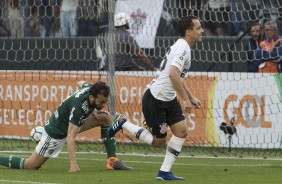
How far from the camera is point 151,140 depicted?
13289 mm

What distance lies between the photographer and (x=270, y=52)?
59.3ft

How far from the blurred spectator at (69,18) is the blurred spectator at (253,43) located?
3.72 meters

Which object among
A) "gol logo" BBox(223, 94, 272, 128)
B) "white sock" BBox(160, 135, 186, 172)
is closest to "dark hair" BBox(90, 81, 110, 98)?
"white sock" BBox(160, 135, 186, 172)

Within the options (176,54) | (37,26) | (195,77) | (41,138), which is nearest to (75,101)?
(41,138)

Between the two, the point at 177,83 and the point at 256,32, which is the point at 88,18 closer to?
the point at 256,32

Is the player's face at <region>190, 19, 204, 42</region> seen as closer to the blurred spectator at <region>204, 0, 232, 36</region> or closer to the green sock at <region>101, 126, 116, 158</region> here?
the green sock at <region>101, 126, 116, 158</region>

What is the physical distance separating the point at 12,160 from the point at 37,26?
7793 mm

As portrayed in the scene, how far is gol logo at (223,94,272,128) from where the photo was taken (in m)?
17.4

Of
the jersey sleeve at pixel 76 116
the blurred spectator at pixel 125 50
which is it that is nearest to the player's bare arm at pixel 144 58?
the blurred spectator at pixel 125 50

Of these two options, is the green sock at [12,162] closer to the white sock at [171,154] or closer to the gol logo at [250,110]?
the white sock at [171,154]

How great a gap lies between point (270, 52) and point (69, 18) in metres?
4.42

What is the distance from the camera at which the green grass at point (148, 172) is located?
11992 mm

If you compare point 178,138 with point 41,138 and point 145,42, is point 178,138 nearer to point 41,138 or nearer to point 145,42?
point 41,138

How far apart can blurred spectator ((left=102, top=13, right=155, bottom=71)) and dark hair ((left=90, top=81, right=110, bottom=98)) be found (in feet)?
18.8
